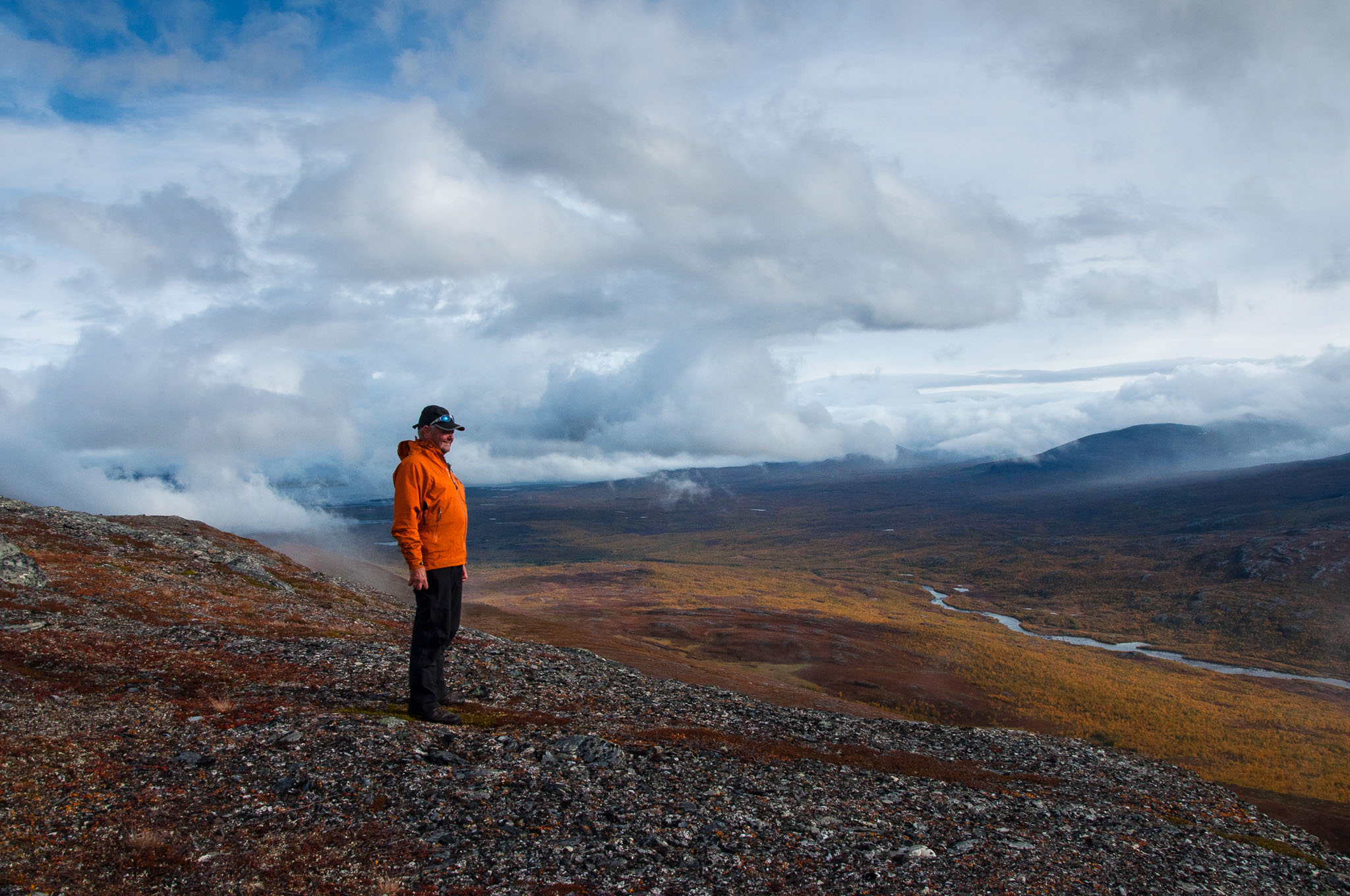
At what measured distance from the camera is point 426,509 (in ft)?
39.3

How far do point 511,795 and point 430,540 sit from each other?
14.5ft

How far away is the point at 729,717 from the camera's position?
63.1 ft

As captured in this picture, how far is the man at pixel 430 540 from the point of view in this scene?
11547 mm

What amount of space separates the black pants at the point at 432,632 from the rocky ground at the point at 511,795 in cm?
54

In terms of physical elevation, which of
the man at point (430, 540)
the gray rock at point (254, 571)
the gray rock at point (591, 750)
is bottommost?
the gray rock at point (254, 571)

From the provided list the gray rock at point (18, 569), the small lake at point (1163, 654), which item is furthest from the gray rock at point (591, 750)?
the small lake at point (1163, 654)

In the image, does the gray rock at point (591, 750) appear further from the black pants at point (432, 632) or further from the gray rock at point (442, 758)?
the black pants at point (432, 632)

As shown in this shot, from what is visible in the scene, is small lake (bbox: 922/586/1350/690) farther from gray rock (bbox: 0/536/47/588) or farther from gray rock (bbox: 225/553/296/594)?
gray rock (bbox: 0/536/47/588)

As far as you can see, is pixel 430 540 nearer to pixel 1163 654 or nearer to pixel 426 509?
pixel 426 509

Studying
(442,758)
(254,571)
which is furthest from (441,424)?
(254,571)

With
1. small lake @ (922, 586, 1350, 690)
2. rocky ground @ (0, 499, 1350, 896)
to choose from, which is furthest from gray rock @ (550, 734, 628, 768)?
small lake @ (922, 586, 1350, 690)

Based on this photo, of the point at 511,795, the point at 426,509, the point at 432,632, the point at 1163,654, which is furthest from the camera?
the point at 1163,654

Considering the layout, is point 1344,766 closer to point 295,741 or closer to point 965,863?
point 965,863

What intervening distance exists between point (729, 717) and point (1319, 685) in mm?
110362
